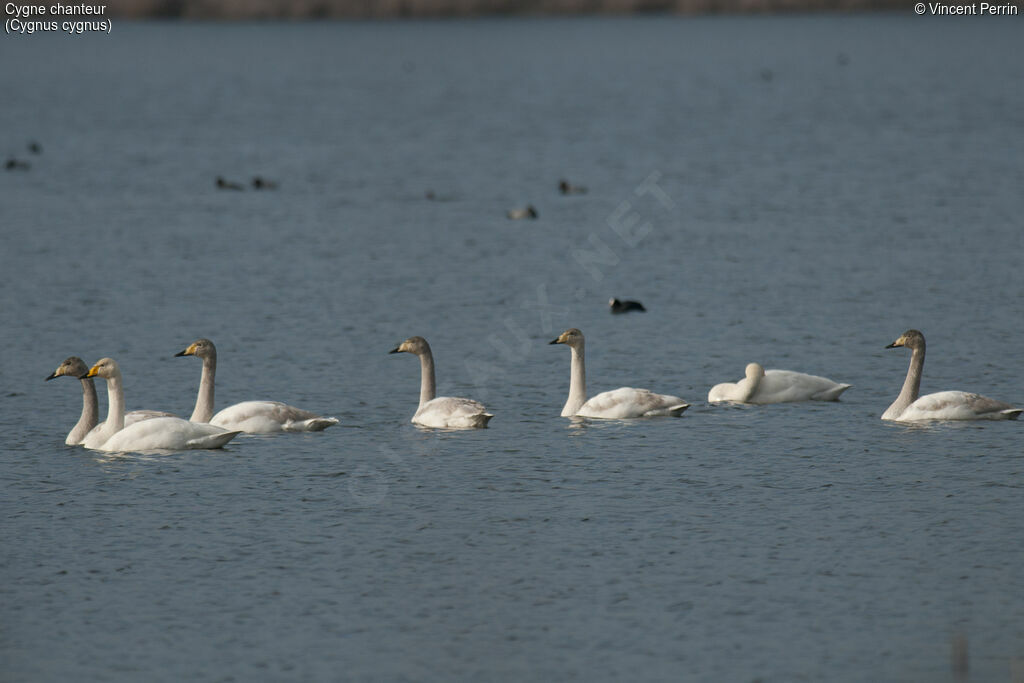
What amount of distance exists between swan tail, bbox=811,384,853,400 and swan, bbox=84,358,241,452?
886cm

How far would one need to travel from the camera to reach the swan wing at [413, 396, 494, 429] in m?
23.1

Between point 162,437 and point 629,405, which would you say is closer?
point 162,437

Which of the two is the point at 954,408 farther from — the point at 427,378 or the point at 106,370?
the point at 106,370

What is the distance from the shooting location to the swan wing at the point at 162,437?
71.7 feet

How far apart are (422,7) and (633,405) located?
12213cm

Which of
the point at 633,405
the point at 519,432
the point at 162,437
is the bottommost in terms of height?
the point at 519,432

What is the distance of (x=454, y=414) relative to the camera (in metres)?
23.2

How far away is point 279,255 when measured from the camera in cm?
4059

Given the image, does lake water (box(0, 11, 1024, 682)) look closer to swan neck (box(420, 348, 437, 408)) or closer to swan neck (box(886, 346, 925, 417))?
swan neck (box(886, 346, 925, 417))

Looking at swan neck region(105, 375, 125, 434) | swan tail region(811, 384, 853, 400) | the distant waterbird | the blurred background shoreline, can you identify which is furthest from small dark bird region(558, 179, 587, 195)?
the blurred background shoreline

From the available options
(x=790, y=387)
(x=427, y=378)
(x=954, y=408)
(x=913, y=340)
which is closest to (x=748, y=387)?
(x=790, y=387)

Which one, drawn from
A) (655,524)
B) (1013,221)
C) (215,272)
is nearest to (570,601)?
(655,524)

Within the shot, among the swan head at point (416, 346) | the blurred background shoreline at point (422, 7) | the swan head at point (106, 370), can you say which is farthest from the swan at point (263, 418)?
the blurred background shoreline at point (422, 7)

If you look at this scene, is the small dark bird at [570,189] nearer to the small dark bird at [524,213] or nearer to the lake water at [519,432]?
the lake water at [519,432]
